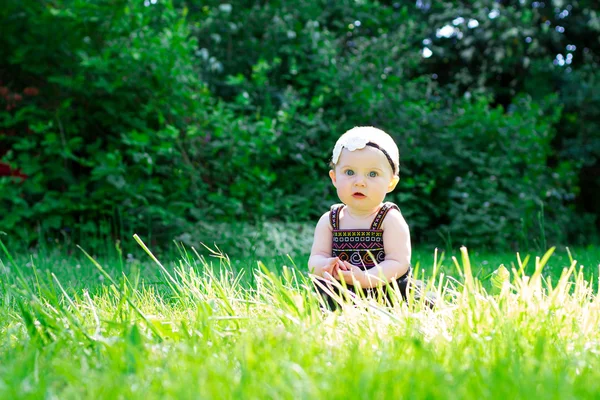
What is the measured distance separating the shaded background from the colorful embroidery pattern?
2180 mm

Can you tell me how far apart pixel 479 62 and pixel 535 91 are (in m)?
1.02

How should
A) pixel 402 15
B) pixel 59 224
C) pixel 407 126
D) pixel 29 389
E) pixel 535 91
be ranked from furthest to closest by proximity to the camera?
1. pixel 535 91
2. pixel 402 15
3. pixel 407 126
4. pixel 59 224
5. pixel 29 389

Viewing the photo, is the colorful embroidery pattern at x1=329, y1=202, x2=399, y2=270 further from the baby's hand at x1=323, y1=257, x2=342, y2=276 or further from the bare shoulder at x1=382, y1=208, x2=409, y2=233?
the baby's hand at x1=323, y1=257, x2=342, y2=276

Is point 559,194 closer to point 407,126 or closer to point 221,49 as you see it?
point 407,126

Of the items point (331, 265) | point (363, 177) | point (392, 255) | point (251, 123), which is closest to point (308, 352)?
point (331, 265)

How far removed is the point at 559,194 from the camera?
8117mm

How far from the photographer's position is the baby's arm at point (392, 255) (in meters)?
2.65

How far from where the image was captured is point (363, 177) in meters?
2.76

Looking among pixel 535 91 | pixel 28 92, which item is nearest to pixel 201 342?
pixel 28 92

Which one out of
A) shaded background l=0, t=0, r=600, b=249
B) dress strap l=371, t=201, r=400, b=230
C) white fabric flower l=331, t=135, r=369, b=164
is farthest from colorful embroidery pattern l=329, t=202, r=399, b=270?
shaded background l=0, t=0, r=600, b=249

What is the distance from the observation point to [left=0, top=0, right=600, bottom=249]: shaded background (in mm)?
6090

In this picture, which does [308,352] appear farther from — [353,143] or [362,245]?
[353,143]

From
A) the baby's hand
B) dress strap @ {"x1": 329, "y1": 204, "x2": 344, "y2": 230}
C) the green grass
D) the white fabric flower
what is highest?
the white fabric flower

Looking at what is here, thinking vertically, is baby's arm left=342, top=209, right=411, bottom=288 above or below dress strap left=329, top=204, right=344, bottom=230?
below
